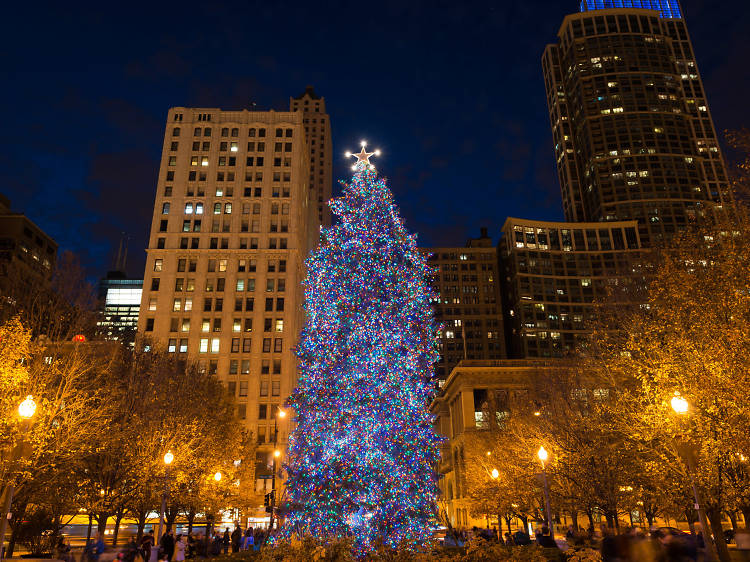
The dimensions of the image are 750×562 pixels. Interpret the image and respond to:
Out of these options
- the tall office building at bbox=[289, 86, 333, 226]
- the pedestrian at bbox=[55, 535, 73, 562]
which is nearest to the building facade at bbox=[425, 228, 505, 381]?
the tall office building at bbox=[289, 86, 333, 226]

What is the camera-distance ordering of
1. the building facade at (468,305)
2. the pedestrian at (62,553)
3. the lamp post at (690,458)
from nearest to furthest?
the lamp post at (690,458) → the pedestrian at (62,553) → the building facade at (468,305)

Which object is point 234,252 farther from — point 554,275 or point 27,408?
point 554,275

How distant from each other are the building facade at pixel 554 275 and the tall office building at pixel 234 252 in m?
67.0

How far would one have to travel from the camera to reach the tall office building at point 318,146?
16475 centimetres

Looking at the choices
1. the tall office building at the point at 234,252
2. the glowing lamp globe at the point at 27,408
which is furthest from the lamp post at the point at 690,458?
the tall office building at the point at 234,252

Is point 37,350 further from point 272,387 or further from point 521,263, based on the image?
point 521,263

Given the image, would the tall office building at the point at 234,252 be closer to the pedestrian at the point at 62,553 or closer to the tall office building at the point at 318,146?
the pedestrian at the point at 62,553

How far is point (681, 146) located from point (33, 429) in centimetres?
17798

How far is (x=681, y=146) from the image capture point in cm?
15750

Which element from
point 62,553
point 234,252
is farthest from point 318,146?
point 62,553

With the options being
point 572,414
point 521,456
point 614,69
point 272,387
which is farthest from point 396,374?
point 614,69

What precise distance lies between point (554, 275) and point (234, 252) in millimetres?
89271

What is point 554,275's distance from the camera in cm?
14288

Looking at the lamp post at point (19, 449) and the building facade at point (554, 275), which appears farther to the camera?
the building facade at point (554, 275)
